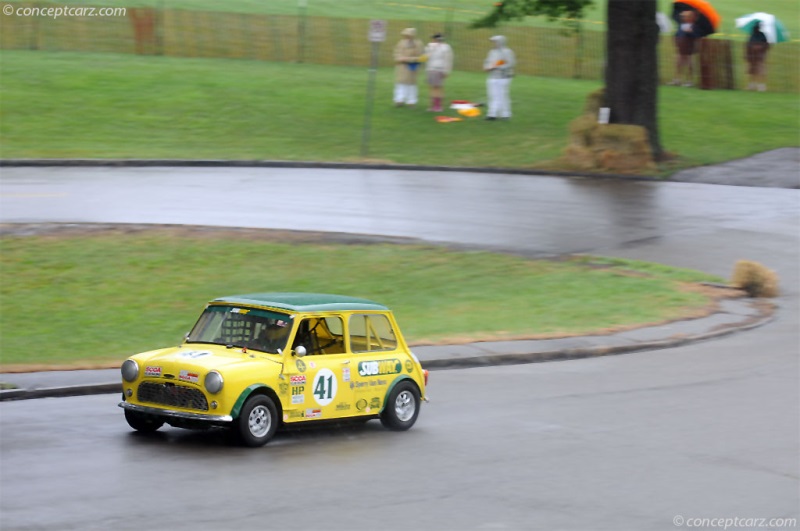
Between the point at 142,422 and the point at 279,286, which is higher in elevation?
the point at 279,286

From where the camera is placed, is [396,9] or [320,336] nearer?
[320,336]

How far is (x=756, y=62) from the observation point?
4631 centimetres

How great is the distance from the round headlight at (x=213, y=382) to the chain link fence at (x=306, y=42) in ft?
127

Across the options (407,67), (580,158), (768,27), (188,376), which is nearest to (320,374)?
(188,376)

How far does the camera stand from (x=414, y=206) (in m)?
26.1

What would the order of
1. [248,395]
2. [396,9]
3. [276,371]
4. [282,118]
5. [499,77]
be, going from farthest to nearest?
[396,9]
[282,118]
[499,77]
[276,371]
[248,395]

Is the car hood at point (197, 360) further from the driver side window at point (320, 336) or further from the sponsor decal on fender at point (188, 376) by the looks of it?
the driver side window at point (320, 336)

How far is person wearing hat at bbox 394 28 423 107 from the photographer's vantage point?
1485 inches

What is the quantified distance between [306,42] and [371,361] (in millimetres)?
39134

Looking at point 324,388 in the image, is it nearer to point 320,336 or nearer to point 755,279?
point 320,336

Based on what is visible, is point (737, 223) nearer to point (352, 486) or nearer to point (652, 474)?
point (652, 474)

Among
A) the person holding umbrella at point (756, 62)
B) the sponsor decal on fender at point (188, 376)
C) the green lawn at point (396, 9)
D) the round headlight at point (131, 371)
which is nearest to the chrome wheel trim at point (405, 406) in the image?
the sponsor decal on fender at point (188, 376)

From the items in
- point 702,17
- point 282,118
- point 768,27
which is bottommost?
point 282,118

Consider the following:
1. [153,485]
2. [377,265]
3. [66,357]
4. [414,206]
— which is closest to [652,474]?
[153,485]
